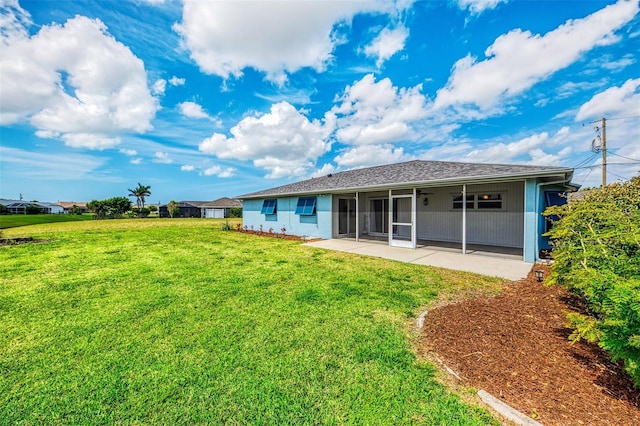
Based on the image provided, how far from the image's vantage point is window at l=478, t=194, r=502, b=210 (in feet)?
36.5

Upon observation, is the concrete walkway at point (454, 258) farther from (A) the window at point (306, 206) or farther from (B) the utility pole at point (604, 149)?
(B) the utility pole at point (604, 149)

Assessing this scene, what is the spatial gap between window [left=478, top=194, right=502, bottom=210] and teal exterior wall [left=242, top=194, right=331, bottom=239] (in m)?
7.25

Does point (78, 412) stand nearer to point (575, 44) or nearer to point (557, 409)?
point (557, 409)

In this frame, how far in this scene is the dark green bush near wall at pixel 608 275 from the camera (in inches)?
80.8

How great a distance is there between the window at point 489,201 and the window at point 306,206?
830cm

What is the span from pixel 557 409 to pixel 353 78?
1620 cm

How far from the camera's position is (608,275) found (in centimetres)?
257

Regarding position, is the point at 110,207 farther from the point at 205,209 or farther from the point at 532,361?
the point at 532,361

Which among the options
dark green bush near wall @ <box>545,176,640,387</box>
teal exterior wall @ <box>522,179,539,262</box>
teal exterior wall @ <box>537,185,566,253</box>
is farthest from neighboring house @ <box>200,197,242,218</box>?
dark green bush near wall @ <box>545,176,640,387</box>

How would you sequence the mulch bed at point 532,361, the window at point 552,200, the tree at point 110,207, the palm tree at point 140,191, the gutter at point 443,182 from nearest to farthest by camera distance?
the mulch bed at point 532,361 → the gutter at point 443,182 → the window at point 552,200 → the tree at point 110,207 → the palm tree at point 140,191

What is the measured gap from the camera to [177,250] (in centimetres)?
1084

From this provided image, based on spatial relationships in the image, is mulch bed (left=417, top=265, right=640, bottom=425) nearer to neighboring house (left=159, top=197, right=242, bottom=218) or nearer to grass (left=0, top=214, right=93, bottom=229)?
grass (left=0, top=214, right=93, bottom=229)

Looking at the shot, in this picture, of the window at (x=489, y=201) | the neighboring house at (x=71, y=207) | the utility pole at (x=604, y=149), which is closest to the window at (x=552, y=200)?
the window at (x=489, y=201)

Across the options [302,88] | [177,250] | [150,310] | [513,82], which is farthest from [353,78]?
Result: [150,310]
